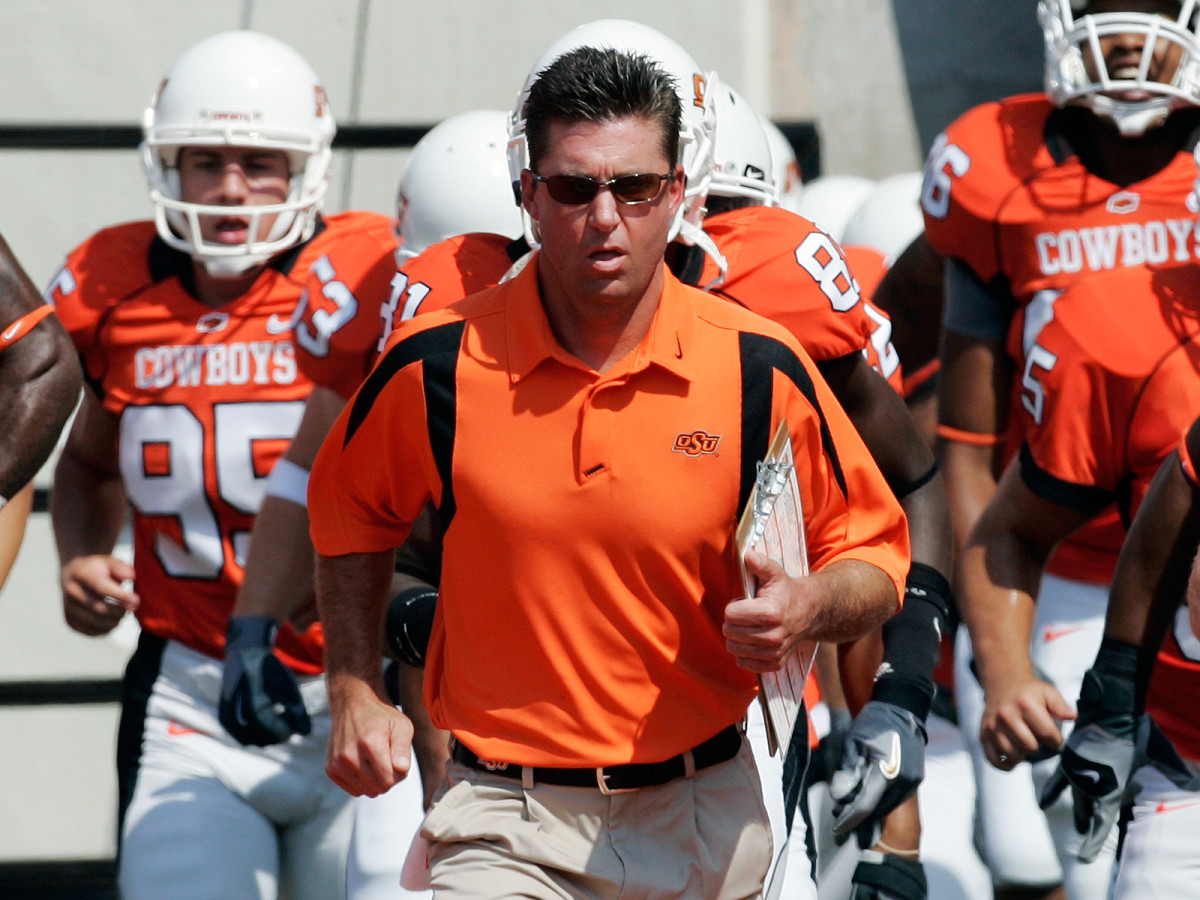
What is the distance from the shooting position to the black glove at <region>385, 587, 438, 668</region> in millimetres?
2926

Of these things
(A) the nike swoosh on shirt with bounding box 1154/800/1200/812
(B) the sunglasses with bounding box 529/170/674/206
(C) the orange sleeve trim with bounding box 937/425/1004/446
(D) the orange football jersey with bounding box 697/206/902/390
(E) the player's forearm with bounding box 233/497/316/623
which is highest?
(B) the sunglasses with bounding box 529/170/674/206

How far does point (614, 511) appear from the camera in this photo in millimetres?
2404

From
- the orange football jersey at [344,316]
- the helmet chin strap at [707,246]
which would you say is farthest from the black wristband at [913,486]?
the orange football jersey at [344,316]

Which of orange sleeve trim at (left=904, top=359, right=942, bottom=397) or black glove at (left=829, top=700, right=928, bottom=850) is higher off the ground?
orange sleeve trim at (left=904, top=359, right=942, bottom=397)

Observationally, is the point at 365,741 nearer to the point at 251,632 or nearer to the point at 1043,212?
the point at 251,632

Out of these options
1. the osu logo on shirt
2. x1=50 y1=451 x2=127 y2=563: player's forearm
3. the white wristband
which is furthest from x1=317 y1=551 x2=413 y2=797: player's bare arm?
x1=50 y1=451 x2=127 y2=563: player's forearm

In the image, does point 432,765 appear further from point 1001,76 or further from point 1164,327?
point 1001,76

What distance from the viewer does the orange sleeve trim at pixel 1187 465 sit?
291 centimetres

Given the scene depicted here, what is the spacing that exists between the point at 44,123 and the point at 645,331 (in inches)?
164

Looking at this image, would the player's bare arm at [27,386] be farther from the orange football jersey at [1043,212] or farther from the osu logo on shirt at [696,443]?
the orange football jersey at [1043,212]

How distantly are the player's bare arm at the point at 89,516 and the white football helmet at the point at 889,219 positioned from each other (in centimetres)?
239

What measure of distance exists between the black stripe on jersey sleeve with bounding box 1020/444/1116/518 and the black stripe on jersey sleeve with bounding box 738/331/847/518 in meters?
1.09

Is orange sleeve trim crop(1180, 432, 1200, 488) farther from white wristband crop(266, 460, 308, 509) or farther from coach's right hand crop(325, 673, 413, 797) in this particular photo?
white wristband crop(266, 460, 308, 509)

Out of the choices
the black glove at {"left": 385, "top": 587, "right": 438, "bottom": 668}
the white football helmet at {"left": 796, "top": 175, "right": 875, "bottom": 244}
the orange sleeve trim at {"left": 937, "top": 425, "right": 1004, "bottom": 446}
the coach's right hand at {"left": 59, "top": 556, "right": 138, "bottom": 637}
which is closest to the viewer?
the black glove at {"left": 385, "top": 587, "right": 438, "bottom": 668}
